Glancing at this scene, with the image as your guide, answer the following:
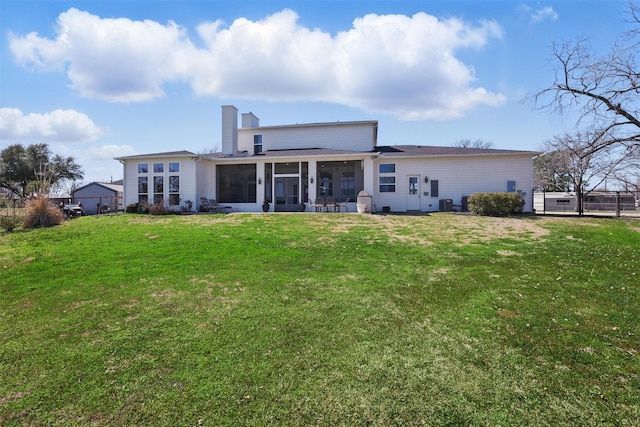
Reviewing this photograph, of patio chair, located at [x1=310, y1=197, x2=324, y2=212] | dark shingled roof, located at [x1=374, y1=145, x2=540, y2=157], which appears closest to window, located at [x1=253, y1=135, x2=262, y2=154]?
patio chair, located at [x1=310, y1=197, x2=324, y2=212]

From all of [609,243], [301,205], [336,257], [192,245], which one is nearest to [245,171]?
[301,205]

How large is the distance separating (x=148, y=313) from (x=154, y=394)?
6.60 ft

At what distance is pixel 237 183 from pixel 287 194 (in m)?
3.34

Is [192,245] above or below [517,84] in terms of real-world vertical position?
below

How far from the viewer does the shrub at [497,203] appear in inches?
630

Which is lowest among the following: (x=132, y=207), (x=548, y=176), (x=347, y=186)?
(x=132, y=207)

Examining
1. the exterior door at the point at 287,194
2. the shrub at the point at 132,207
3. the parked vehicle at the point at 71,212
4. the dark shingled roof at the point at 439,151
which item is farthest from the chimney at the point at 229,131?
the dark shingled roof at the point at 439,151

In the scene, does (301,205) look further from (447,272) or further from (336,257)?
(447,272)

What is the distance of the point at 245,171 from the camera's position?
837 inches

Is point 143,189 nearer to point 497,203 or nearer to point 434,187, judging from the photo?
point 434,187

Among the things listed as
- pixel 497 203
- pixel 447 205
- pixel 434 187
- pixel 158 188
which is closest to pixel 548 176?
pixel 434 187

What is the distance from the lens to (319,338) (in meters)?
4.30

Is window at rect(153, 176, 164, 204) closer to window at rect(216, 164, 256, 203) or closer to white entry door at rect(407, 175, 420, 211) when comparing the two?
window at rect(216, 164, 256, 203)

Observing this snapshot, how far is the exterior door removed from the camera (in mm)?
20828
